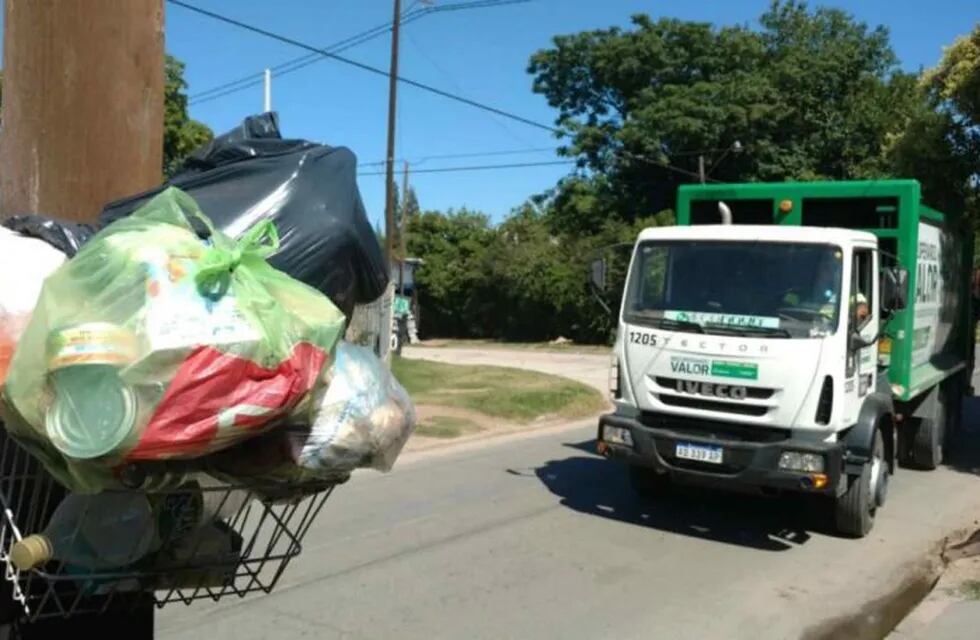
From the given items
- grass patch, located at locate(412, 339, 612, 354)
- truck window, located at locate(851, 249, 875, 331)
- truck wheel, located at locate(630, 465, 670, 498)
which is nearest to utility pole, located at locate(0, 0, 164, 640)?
truck window, located at locate(851, 249, 875, 331)

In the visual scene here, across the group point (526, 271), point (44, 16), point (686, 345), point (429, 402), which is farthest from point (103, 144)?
point (526, 271)

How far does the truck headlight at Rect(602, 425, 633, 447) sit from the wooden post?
19.4 feet

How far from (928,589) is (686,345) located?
2.37 metres

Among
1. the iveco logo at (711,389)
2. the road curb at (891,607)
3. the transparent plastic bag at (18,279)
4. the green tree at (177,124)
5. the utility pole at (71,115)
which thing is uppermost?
the green tree at (177,124)

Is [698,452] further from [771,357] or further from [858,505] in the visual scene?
[858,505]

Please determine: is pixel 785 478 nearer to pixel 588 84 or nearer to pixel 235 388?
pixel 235 388

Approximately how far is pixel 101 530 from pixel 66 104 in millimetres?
854

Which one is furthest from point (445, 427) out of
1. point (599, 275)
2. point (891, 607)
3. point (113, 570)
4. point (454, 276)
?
point (454, 276)

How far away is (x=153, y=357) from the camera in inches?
56.4

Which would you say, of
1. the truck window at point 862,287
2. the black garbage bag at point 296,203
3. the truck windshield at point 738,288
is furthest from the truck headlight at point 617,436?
the black garbage bag at point 296,203

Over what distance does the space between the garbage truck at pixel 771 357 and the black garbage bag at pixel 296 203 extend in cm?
547

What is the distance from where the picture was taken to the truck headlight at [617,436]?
7441mm

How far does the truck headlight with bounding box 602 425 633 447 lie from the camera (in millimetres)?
7441

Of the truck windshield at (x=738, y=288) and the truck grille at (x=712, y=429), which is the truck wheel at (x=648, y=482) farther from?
the truck windshield at (x=738, y=288)
